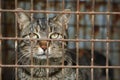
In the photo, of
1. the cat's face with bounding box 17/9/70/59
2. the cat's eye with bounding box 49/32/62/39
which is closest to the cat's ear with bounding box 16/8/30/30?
the cat's face with bounding box 17/9/70/59

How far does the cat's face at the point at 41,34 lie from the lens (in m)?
2.71

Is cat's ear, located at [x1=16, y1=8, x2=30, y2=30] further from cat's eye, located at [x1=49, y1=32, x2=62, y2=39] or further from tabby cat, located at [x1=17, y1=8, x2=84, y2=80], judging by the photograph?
cat's eye, located at [x1=49, y1=32, x2=62, y2=39]

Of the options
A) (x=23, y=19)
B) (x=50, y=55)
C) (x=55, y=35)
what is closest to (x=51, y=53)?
(x=50, y=55)

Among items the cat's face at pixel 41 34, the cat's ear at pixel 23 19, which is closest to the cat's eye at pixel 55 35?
the cat's face at pixel 41 34

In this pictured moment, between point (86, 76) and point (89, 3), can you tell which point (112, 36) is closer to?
point (89, 3)

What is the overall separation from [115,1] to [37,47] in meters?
1.57

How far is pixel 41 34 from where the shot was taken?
283 cm

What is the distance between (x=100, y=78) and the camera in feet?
11.7

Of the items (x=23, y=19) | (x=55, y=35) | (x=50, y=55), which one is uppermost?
(x=23, y=19)

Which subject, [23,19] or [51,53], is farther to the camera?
[23,19]

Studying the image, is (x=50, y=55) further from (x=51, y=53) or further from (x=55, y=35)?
(x=55, y=35)

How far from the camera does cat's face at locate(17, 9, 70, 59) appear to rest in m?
2.71

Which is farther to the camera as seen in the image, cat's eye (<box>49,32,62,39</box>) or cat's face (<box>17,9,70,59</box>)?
cat's eye (<box>49,32,62,39</box>)

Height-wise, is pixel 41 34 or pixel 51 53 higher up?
pixel 41 34
